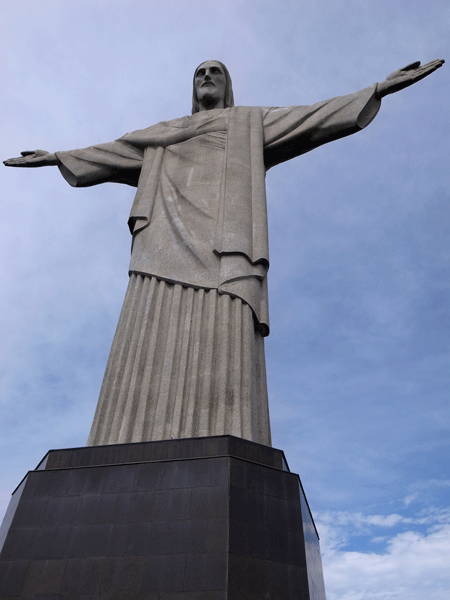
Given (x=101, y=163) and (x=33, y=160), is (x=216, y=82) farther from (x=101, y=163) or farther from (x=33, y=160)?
(x=33, y=160)

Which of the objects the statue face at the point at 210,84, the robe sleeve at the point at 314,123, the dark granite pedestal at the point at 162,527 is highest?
the statue face at the point at 210,84

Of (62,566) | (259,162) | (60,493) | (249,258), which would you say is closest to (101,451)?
(60,493)

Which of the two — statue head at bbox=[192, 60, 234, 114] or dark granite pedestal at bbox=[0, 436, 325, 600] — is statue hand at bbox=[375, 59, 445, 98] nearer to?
statue head at bbox=[192, 60, 234, 114]

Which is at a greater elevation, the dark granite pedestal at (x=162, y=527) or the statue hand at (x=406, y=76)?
the statue hand at (x=406, y=76)

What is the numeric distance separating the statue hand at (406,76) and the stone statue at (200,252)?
0.06 ft

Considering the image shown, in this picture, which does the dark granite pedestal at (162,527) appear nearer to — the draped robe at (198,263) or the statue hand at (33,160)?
the draped robe at (198,263)

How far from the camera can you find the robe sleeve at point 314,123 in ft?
31.9

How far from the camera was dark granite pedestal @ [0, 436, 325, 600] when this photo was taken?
512cm

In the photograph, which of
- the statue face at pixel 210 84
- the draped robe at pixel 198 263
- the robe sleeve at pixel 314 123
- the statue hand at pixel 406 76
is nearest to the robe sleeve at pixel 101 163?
the draped robe at pixel 198 263

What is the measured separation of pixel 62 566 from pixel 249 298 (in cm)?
405

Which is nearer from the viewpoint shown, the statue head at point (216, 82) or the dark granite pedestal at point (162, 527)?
the dark granite pedestal at point (162, 527)

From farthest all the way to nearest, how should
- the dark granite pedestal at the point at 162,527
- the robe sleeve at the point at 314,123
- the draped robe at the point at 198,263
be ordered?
the robe sleeve at the point at 314,123 → the draped robe at the point at 198,263 → the dark granite pedestal at the point at 162,527

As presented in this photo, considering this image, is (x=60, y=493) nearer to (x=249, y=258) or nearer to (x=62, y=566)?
(x=62, y=566)

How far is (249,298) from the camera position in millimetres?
7922
